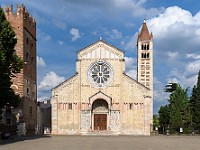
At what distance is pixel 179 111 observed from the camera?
63.1 m

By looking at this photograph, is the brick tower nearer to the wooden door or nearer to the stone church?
the stone church

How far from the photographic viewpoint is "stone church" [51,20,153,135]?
54281mm

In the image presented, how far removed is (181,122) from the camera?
62.2 metres

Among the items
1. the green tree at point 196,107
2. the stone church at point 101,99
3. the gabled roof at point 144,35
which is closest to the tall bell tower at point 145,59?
the gabled roof at point 144,35

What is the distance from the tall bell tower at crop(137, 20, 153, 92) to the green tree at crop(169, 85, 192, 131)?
49.5ft

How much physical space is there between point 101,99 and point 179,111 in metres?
16.0

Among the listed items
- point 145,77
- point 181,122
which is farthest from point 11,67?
point 145,77

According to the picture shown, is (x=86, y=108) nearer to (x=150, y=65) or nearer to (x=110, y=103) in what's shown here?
(x=110, y=103)

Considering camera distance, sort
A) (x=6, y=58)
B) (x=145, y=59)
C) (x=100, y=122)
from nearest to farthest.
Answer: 1. (x=6, y=58)
2. (x=100, y=122)
3. (x=145, y=59)

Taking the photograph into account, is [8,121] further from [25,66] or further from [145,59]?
[145,59]

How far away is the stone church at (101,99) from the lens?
178ft

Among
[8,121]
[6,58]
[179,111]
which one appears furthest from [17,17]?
[179,111]

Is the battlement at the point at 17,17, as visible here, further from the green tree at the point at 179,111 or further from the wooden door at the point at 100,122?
the green tree at the point at 179,111

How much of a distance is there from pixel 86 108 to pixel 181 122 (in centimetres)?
1777
